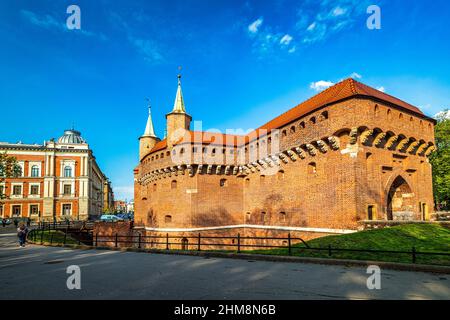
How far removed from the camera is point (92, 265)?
1071 centimetres

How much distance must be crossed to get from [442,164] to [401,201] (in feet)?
59.7

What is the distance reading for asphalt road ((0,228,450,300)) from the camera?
6539 mm

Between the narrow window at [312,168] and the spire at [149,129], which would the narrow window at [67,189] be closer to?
the spire at [149,129]

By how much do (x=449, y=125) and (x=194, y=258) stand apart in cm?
3618

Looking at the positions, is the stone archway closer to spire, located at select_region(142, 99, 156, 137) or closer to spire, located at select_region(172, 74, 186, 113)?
spire, located at select_region(172, 74, 186, 113)

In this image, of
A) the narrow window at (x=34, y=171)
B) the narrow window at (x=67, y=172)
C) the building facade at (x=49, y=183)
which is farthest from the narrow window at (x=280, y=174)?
the narrow window at (x=34, y=171)

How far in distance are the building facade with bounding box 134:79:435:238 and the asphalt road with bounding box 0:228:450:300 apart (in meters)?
8.69

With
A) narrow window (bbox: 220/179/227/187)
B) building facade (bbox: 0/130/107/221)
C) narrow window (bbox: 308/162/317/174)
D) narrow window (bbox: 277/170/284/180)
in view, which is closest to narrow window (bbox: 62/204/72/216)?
building facade (bbox: 0/130/107/221)

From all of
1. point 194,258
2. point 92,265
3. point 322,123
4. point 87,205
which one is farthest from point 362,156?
point 87,205

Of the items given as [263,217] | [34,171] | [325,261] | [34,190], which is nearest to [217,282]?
[325,261]

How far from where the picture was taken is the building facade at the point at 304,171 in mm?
16812

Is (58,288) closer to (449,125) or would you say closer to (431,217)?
(431,217)

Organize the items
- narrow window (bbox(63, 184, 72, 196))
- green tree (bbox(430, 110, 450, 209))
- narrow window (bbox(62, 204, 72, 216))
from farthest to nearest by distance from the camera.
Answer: narrow window (bbox(63, 184, 72, 196)) → narrow window (bbox(62, 204, 72, 216)) → green tree (bbox(430, 110, 450, 209))

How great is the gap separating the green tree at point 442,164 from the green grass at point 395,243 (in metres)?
22.4
